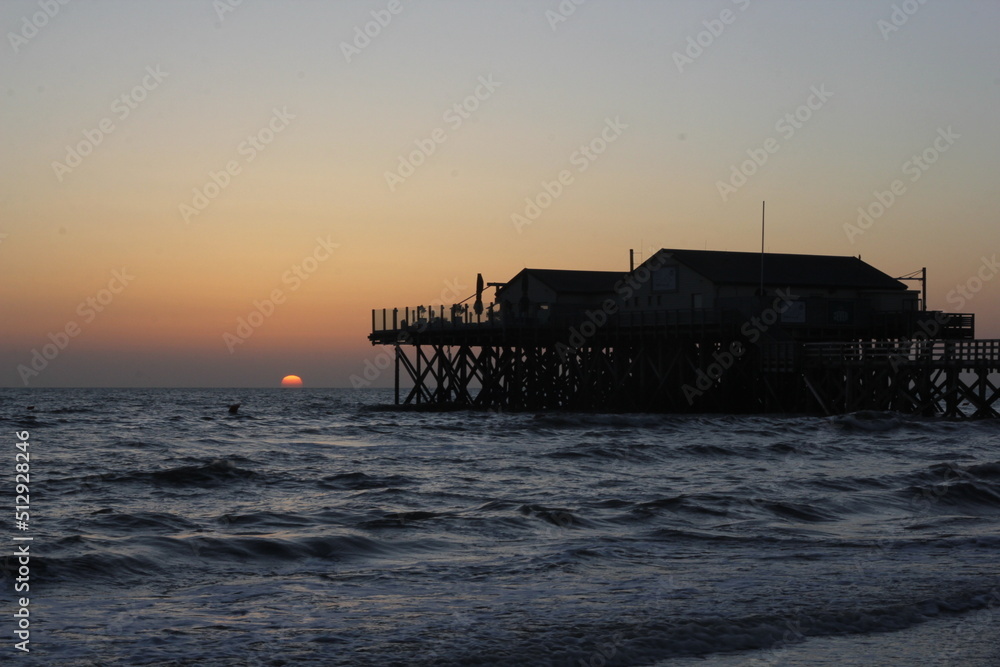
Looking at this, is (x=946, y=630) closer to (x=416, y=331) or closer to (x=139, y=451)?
(x=139, y=451)

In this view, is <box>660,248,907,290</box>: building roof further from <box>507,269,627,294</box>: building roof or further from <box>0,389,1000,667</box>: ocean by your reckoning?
<box>0,389,1000,667</box>: ocean

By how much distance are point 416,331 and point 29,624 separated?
51.7m

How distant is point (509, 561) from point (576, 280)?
4585 cm

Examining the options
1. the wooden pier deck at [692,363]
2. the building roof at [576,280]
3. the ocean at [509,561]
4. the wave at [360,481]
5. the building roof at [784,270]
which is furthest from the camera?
the building roof at [576,280]

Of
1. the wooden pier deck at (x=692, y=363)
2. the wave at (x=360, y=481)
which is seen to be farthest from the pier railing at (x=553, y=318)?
the wave at (x=360, y=481)

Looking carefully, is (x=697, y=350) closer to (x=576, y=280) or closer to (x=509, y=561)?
(x=576, y=280)

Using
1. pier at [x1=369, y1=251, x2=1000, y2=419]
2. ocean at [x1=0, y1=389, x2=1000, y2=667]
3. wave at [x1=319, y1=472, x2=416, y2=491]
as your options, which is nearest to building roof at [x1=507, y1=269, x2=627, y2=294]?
pier at [x1=369, y1=251, x2=1000, y2=419]

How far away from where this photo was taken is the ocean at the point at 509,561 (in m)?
9.34

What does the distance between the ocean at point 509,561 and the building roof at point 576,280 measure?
29.3 m

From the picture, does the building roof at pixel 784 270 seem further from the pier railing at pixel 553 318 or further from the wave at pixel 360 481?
the wave at pixel 360 481

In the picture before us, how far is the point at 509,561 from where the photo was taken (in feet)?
43.5

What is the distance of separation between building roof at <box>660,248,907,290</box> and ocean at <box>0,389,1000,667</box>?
74.4 feet

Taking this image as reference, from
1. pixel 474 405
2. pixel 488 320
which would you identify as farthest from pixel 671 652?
pixel 474 405

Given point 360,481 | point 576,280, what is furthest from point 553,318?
point 360,481
